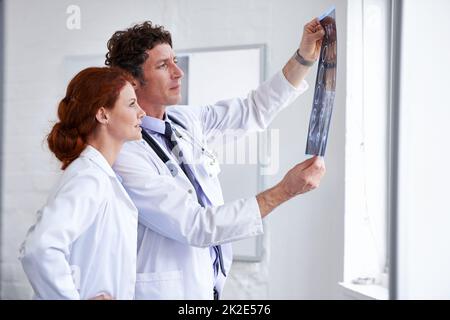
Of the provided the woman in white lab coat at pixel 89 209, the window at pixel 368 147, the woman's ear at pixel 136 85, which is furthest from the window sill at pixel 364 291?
the woman's ear at pixel 136 85

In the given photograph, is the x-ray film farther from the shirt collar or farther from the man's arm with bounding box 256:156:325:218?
the shirt collar

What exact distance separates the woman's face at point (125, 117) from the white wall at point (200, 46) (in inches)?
11.8

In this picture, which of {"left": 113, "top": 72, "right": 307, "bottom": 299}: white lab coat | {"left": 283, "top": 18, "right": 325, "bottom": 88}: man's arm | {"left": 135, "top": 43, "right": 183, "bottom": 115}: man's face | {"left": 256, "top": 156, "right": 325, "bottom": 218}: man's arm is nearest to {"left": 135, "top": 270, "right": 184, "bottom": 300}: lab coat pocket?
{"left": 113, "top": 72, "right": 307, "bottom": 299}: white lab coat

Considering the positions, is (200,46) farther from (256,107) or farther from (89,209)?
(89,209)

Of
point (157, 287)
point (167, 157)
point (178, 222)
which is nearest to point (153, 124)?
point (167, 157)

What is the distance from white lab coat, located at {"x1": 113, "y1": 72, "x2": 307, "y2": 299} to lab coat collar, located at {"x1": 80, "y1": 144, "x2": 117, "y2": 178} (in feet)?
0.22

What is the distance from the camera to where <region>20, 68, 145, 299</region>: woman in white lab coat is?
0.87 metres

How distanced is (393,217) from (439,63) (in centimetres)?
32

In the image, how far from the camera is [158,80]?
3.63ft

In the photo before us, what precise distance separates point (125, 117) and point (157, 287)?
332 millimetres

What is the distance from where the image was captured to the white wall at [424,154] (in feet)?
3.36

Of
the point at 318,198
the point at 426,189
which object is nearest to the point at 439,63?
the point at 426,189

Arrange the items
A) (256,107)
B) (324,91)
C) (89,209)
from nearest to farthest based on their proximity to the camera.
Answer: (89,209) < (324,91) < (256,107)
